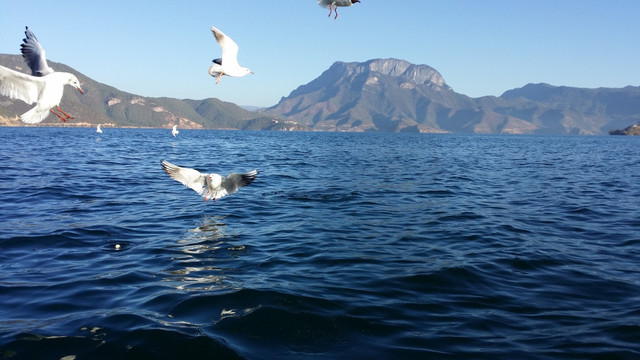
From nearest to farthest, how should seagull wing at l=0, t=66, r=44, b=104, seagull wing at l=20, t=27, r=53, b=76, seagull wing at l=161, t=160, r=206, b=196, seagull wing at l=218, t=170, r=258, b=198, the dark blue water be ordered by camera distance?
the dark blue water < seagull wing at l=0, t=66, r=44, b=104 < seagull wing at l=20, t=27, r=53, b=76 < seagull wing at l=161, t=160, r=206, b=196 < seagull wing at l=218, t=170, r=258, b=198

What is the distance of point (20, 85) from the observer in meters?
10.6

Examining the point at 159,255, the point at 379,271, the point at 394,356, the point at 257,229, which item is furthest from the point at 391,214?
the point at 394,356

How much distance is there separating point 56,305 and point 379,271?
6.14 metres

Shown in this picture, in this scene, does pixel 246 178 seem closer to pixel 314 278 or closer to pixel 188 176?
pixel 188 176

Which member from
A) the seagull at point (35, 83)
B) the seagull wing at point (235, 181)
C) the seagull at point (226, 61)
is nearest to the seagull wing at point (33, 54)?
the seagull at point (35, 83)

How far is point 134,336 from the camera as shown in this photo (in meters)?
5.38

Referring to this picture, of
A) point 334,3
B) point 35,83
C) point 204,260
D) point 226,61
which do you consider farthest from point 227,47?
point 204,260

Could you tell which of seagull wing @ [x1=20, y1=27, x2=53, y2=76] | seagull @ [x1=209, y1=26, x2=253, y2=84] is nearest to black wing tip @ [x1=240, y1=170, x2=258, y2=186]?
seagull @ [x1=209, y1=26, x2=253, y2=84]

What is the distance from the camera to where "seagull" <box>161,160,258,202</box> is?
12460mm

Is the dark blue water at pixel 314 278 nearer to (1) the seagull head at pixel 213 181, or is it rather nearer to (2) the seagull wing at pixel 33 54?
(1) the seagull head at pixel 213 181

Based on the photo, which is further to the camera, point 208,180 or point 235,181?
point 235,181

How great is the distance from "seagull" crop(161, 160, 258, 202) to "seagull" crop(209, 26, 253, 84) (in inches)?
166

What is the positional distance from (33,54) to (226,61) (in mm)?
6171

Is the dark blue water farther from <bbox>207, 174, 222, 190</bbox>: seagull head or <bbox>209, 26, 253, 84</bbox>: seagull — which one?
<bbox>209, 26, 253, 84</bbox>: seagull
